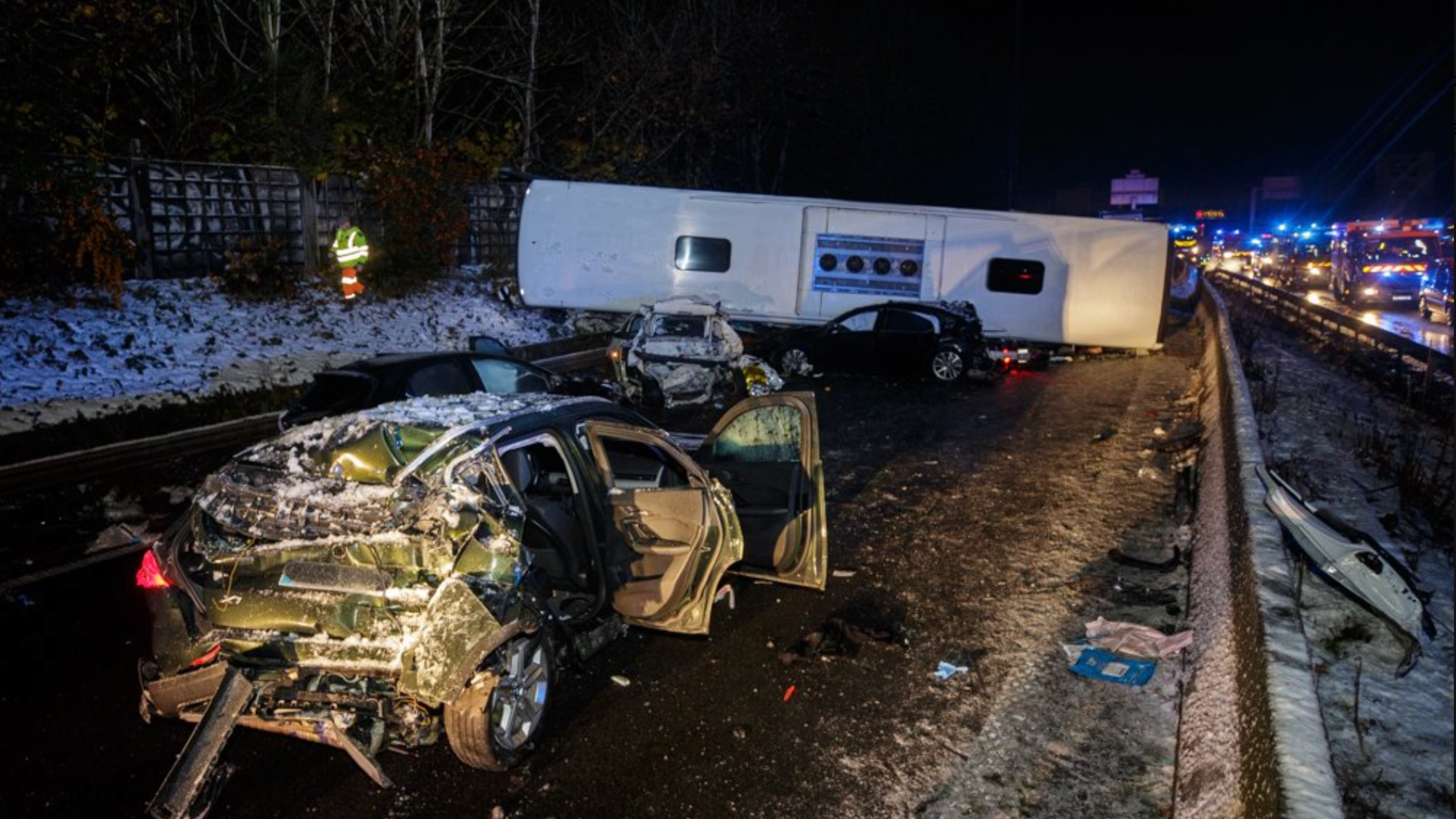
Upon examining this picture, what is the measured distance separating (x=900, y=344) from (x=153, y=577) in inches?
537

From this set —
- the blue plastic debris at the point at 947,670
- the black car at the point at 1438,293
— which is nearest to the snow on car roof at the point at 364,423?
the blue plastic debris at the point at 947,670

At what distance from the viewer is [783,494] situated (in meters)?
6.15

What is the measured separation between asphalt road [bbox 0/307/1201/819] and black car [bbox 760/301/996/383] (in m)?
8.10

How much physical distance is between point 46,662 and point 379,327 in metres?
14.1

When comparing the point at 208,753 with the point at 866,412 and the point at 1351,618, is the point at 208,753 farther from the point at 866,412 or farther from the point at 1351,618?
the point at 866,412

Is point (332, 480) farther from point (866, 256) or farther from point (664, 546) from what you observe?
point (866, 256)

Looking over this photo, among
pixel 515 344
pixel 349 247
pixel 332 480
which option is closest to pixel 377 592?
pixel 332 480

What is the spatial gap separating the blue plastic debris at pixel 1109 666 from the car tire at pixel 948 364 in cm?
1113

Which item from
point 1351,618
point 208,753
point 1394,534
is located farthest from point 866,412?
point 208,753

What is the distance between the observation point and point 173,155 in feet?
62.2

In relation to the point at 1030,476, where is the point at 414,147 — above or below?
above

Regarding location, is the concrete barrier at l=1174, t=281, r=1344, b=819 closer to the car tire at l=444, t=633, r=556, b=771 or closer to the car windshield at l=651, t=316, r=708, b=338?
the car tire at l=444, t=633, r=556, b=771

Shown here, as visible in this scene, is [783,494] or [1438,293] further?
[1438,293]

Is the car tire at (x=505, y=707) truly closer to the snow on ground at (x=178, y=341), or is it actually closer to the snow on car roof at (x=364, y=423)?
the snow on car roof at (x=364, y=423)
